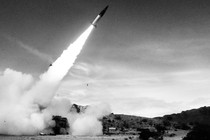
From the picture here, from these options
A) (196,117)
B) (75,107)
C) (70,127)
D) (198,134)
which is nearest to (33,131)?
(70,127)

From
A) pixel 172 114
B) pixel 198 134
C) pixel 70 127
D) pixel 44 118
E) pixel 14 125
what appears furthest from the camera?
pixel 172 114

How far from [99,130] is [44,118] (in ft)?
68.1

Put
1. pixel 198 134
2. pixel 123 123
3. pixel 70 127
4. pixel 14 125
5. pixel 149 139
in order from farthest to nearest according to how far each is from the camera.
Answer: pixel 123 123
pixel 70 127
pixel 14 125
pixel 149 139
pixel 198 134

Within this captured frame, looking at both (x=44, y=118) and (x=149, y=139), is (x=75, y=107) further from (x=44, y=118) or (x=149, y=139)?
(x=149, y=139)

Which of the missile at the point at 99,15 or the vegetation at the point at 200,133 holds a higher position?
the missile at the point at 99,15

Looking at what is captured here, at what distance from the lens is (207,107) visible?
181750mm

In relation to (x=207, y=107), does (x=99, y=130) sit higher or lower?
lower

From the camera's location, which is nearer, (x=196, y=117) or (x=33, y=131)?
(x=33, y=131)

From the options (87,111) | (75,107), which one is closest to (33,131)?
(87,111)

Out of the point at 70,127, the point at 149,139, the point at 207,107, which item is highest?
the point at 207,107

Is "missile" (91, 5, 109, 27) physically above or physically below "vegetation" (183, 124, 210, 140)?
above

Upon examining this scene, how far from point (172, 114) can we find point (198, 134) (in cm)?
15072

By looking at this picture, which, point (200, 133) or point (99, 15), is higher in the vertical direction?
point (99, 15)

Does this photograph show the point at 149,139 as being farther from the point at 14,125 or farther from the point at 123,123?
the point at 123,123
